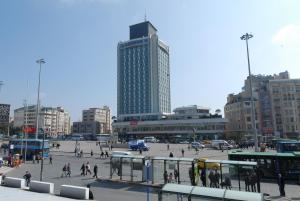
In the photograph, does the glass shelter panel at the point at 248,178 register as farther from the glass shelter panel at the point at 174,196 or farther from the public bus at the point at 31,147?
the public bus at the point at 31,147

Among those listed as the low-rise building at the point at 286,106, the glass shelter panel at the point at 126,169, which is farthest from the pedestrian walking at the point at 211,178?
the low-rise building at the point at 286,106

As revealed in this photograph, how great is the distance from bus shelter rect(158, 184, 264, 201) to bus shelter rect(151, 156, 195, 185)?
34.0 ft

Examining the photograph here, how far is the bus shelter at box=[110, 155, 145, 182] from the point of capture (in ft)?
86.2

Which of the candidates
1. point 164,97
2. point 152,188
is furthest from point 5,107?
point 164,97

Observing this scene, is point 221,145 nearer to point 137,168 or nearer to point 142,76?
point 137,168

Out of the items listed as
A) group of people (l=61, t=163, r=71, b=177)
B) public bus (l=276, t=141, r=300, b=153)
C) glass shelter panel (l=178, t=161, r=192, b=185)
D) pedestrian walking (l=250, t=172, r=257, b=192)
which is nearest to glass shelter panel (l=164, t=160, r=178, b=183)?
glass shelter panel (l=178, t=161, r=192, b=185)

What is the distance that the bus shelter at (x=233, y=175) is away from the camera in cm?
2145

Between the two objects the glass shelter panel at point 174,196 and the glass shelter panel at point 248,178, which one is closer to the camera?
the glass shelter panel at point 174,196

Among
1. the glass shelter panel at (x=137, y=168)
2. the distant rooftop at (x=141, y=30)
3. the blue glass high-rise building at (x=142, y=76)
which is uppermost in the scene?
the distant rooftop at (x=141, y=30)

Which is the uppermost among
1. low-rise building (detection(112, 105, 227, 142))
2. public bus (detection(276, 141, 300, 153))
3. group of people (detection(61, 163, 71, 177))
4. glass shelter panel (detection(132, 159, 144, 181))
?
low-rise building (detection(112, 105, 227, 142))

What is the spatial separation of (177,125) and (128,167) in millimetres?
107246

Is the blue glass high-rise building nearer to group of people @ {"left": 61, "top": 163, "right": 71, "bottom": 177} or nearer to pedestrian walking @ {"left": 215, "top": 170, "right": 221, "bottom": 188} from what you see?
group of people @ {"left": 61, "top": 163, "right": 71, "bottom": 177}

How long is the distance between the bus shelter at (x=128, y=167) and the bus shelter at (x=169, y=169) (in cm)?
115

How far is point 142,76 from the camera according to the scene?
161m
